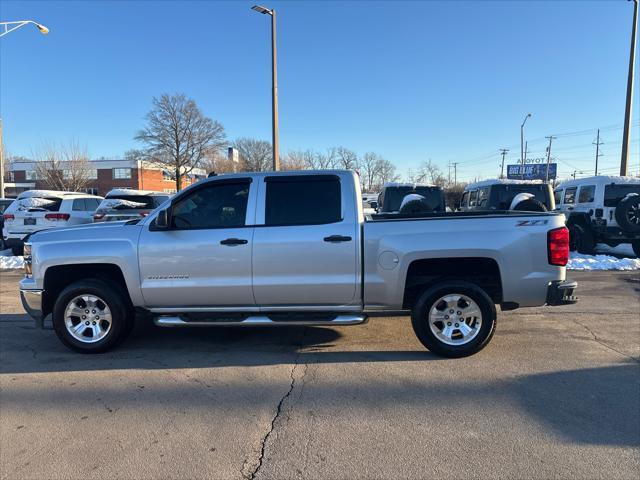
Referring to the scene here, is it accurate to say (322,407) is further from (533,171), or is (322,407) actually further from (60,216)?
(533,171)

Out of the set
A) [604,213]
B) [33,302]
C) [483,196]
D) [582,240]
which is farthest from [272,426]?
[582,240]

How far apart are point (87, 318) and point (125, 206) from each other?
757 centimetres

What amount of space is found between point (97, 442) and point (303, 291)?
A: 2.34 m

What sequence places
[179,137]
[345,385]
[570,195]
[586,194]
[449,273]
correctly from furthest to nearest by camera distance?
[179,137] → [570,195] → [586,194] → [449,273] → [345,385]

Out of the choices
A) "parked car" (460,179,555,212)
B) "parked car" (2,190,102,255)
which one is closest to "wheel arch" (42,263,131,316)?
"parked car" (2,190,102,255)

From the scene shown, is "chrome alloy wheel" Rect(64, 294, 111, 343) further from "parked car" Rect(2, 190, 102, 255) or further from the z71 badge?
"parked car" Rect(2, 190, 102, 255)

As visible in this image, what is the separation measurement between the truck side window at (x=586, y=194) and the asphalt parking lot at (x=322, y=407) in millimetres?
9107

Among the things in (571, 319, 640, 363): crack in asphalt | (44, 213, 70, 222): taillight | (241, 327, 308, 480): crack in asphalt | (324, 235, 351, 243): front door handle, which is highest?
(324, 235, 351, 243): front door handle

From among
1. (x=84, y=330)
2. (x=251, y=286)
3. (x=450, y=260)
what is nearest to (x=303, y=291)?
(x=251, y=286)

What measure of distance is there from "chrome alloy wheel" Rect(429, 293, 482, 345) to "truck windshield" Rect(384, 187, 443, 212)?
798cm

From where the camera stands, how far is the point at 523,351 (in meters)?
5.11

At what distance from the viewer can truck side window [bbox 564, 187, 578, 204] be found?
47.9 feet

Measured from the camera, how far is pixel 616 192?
1304 cm

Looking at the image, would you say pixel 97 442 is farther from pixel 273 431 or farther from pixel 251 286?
pixel 251 286
